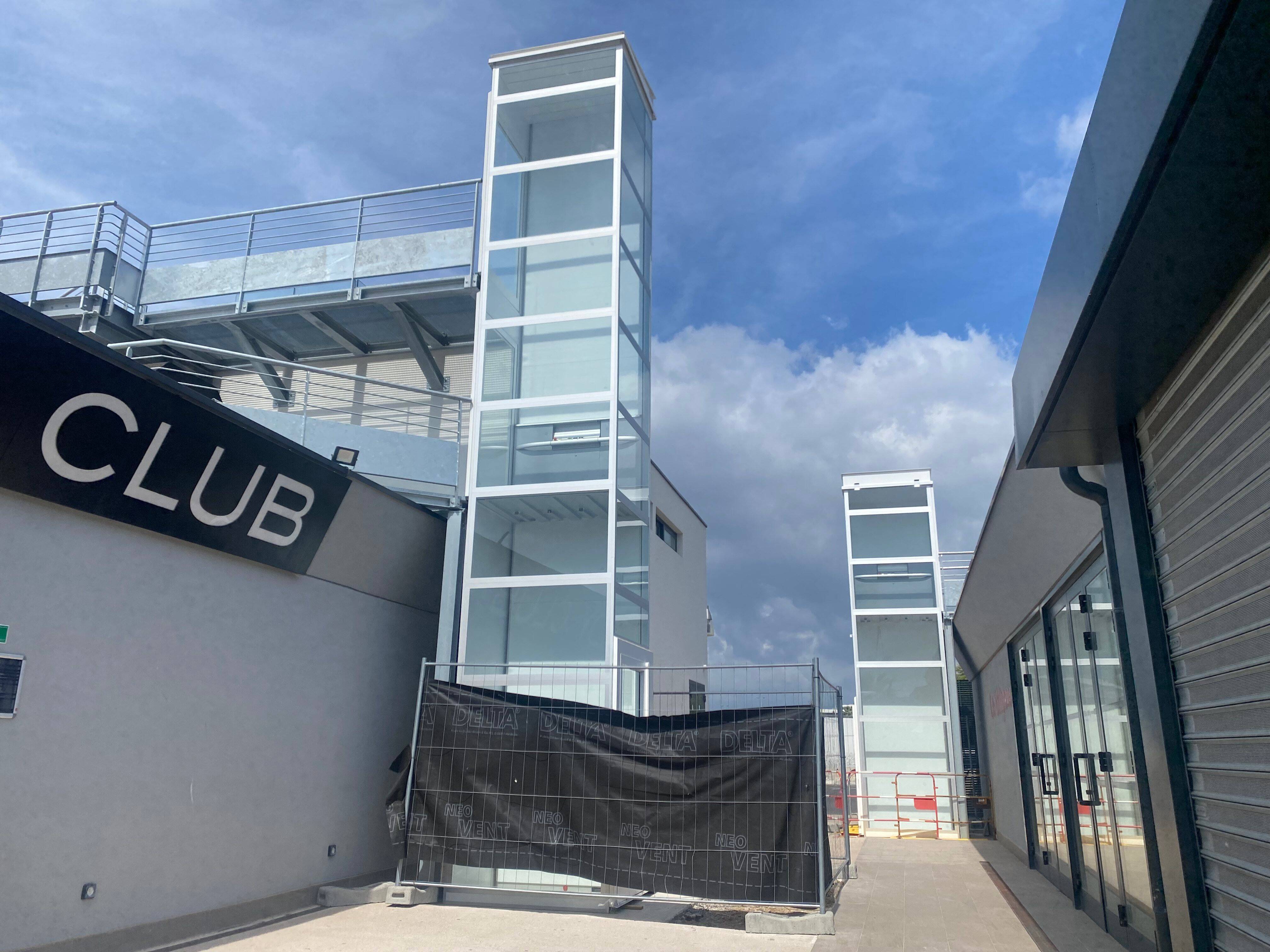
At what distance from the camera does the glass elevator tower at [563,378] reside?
1016 centimetres

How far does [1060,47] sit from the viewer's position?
4801 millimetres

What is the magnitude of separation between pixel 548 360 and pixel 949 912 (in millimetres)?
7600

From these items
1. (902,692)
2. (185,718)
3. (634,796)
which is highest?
(902,692)

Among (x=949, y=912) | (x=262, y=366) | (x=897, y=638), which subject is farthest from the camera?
(x=897, y=638)

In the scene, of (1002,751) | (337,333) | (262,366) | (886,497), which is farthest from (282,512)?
(886,497)

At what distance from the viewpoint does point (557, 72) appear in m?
12.0

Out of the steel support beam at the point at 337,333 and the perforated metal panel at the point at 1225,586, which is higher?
the steel support beam at the point at 337,333

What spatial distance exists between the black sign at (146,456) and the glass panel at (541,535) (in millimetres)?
2190

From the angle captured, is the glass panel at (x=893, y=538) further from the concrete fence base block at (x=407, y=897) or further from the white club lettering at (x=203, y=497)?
the white club lettering at (x=203, y=497)

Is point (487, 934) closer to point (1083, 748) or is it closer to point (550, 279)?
point (1083, 748)

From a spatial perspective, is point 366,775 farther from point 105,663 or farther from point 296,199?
point 296,199

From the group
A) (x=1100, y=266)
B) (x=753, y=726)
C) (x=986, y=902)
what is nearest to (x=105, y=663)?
(x=753, y=726)

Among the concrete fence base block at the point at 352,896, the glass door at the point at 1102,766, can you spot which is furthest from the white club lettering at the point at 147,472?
the glass door at the point at 1102,766

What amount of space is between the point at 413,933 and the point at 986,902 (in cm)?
587
